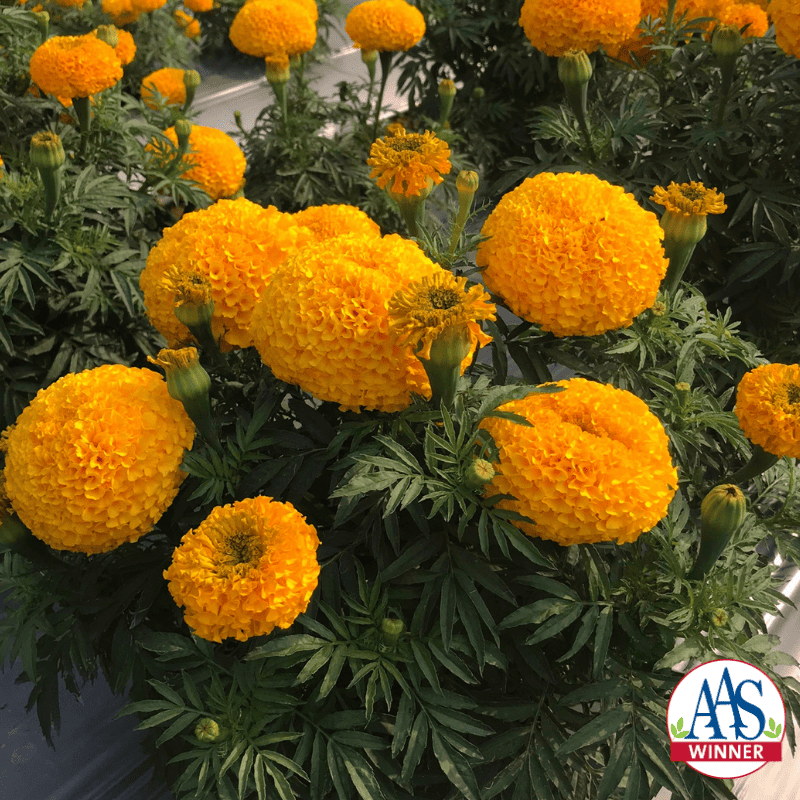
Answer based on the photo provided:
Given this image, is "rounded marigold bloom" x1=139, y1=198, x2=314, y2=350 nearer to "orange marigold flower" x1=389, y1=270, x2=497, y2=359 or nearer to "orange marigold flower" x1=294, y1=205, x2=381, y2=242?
"orange marigold flower" x1=294, y1=205, x2=381, y2=242

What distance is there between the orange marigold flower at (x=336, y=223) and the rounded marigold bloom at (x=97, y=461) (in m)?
0.43

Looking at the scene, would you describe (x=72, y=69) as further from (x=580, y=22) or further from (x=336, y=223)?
(x=580, y=22)

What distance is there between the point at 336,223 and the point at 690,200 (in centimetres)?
62

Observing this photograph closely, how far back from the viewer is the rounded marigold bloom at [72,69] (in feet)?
5.10

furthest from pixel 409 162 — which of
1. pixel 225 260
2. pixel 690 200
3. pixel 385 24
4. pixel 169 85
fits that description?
pixel 169 85

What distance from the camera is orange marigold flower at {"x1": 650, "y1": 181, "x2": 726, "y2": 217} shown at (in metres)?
1.17

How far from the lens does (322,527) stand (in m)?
1.17

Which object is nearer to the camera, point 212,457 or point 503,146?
point 212,457

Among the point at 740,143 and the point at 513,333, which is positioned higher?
the point at 740,143

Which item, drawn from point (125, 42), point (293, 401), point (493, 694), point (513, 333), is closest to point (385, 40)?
point (125, 42)

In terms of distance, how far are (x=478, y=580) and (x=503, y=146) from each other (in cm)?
271

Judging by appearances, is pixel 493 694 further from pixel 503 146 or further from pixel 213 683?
pixel 503 146

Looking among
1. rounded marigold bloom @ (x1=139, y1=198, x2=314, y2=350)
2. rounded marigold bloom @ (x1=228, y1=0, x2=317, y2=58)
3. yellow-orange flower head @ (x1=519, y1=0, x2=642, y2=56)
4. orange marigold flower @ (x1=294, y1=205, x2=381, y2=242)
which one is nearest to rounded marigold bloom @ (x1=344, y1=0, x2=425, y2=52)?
rounded marigold bloom @ (x1=228, y1=0, x2=317, y2=58)

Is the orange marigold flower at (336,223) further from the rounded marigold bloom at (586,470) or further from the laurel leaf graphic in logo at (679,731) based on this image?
the laurel leaf graphic in logo at (679,731)
